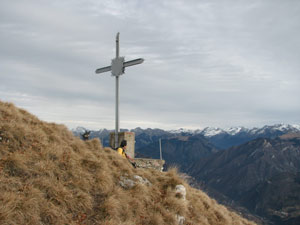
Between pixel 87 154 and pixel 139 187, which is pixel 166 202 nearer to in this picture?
pixel 139 187

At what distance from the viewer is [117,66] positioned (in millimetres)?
17609

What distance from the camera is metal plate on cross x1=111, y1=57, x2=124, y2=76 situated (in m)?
Result: 17.4

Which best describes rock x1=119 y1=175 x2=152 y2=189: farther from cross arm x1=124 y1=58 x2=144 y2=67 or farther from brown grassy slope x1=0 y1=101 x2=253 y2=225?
cross arm x1=124 y1=58 x2=144 y2=67

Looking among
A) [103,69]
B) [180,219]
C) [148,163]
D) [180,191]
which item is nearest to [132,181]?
[180,191]

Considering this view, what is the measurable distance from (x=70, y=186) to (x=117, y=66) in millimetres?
10070

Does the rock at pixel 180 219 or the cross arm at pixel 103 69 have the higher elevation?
the cross arm at pixel 103 69

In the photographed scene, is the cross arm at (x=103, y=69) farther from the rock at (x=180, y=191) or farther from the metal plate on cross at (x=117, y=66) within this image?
the rock at (x=180, y=191)

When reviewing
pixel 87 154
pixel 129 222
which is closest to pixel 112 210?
pixel 129 222

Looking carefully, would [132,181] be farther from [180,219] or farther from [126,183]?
[180,219]

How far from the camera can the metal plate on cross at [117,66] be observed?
1739cm

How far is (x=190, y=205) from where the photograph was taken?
12.1 meters

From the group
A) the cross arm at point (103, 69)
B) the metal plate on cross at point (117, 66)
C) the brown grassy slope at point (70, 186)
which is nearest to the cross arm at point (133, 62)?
the metal plate on cross at point (117, 66)

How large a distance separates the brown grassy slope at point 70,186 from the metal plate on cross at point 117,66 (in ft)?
19.3

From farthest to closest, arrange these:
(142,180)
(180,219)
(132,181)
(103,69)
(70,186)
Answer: (103,69), (142,180), (132,181), (180,219), (70,186)
